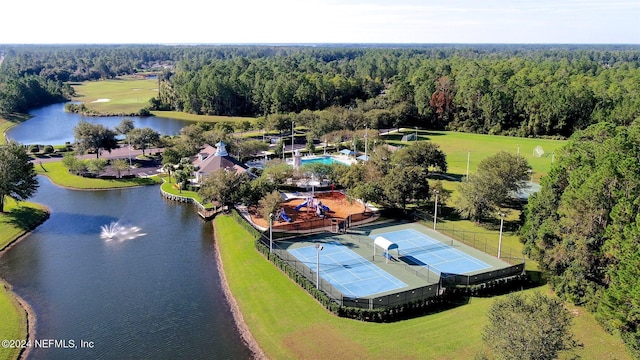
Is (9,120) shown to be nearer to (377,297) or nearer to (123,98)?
(123,98)

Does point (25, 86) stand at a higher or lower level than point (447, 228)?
higher

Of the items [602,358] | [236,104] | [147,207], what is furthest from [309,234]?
[236,104]

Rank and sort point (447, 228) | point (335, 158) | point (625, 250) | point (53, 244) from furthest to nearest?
point (335, 158) < point (447, 228) < point (53, 244) < point (625, 250)

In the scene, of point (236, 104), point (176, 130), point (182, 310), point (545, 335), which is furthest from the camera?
point (236, 104)

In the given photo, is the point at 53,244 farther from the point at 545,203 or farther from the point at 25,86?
the point at 25,86

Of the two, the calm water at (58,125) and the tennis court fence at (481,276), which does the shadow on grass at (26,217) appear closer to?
the tennis court fence at (481,276)

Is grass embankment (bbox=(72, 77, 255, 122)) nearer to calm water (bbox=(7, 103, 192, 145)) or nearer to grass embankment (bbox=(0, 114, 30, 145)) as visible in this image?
calm water (bbox=(7, 103, 192, 145))
